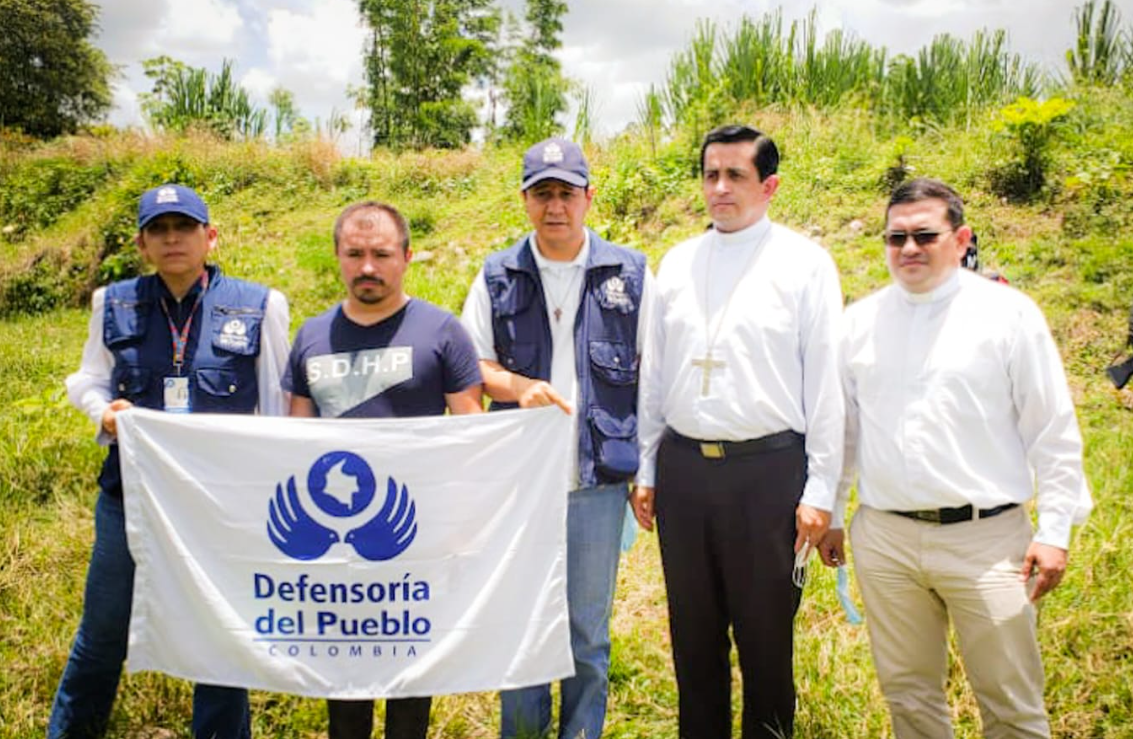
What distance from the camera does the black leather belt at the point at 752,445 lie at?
2812 mm

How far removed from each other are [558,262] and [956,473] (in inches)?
59.0

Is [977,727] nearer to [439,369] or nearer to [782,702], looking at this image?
[782,702]

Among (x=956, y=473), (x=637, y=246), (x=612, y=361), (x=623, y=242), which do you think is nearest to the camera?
(x=956, y=473)

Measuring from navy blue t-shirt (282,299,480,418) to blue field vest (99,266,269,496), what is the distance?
Result: 10.4 inches

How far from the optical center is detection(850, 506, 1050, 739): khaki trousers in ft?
8.32

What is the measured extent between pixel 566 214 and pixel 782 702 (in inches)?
74.1

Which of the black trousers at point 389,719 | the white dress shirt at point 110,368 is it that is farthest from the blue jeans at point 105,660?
the black trousers at point 389,719

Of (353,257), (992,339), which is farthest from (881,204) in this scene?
(353,257)

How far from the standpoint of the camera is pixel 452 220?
11.8 metres

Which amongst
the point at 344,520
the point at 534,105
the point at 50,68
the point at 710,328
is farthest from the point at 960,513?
Result: the point at 50,68

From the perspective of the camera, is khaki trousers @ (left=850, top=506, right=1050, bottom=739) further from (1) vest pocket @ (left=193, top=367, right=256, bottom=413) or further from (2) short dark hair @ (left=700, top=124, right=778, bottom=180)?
(1) vest pocket @ (left=193, top=367, right=256, bottom=413)

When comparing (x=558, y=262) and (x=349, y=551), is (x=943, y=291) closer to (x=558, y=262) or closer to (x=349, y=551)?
(x=558, y=262)

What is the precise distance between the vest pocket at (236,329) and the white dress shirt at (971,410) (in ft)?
6.97

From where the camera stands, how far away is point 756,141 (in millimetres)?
2848
